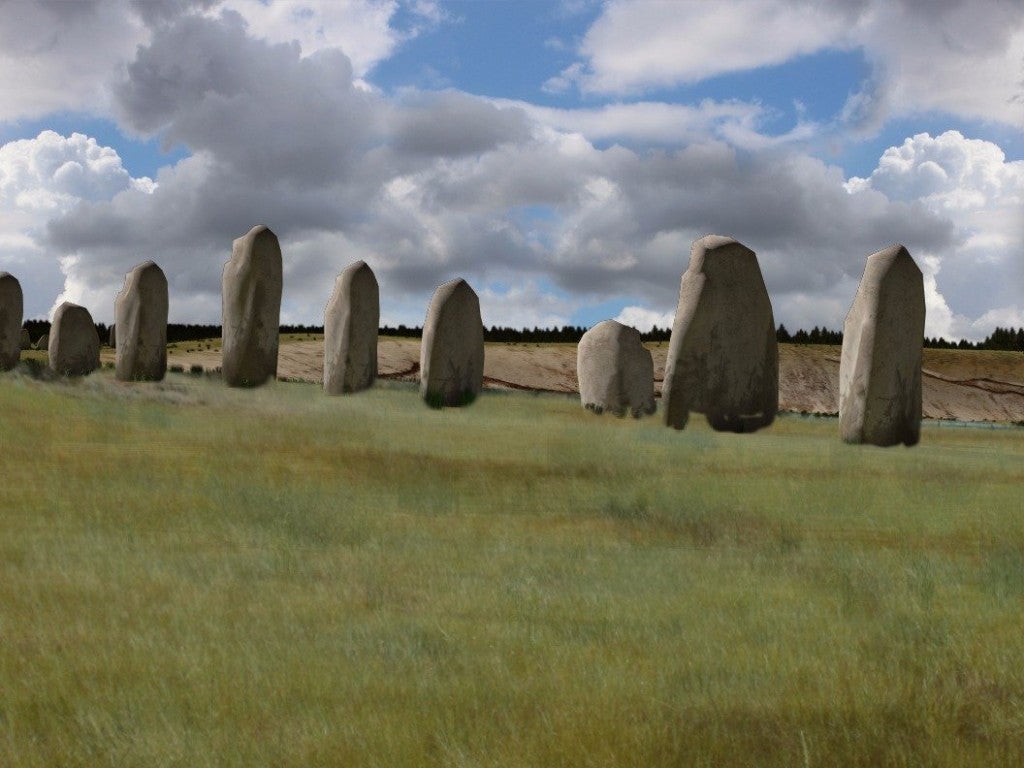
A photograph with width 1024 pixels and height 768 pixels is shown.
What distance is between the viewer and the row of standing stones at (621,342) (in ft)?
61.7

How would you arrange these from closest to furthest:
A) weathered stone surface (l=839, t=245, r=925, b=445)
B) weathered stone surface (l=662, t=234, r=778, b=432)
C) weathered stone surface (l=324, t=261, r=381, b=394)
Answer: weathered stone surface (l=839, t=245, r=925, b=445) < weathered stone surface (l=662, t=234, r=778, b=432) < weathered stone surface (l=324, t=261, r=381, b=394)

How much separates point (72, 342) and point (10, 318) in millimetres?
2231

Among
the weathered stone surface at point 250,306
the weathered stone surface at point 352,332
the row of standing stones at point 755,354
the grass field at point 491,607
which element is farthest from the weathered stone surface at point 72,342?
the grass field at point 491,607

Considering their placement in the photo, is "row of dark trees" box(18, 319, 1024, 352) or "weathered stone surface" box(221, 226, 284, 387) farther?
"row of dark trees" box(18, 319, 1024, 352)

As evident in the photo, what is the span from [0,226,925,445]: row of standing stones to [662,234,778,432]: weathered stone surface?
2cm

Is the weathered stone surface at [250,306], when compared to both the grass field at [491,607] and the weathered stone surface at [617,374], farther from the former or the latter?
the grass field at [491,607]

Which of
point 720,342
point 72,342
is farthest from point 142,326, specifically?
Answer: point 720,342

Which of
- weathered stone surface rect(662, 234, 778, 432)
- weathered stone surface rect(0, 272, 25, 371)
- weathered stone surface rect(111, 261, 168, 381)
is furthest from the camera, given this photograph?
weathered stone surface rect(0, 272, 25, 371)

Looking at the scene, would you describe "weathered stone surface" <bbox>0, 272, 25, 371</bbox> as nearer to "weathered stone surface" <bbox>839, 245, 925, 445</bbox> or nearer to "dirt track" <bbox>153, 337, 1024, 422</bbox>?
"dirt track" <bbox>153, 337, 1024, 422</bbox>

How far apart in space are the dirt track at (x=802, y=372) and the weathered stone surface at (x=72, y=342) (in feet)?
39.3

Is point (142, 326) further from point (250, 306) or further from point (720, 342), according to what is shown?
point (720, 342)

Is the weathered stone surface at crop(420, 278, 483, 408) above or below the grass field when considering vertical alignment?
above

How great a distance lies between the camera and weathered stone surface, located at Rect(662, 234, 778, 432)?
20.7 m

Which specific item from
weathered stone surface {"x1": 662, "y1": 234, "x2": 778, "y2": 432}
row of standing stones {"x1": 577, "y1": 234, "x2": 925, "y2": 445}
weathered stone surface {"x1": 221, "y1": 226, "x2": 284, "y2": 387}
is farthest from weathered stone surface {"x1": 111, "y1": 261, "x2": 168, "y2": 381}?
weathered stone surface {"x1": 662, "y1": 234, "x2": 778, "y2": 432}
